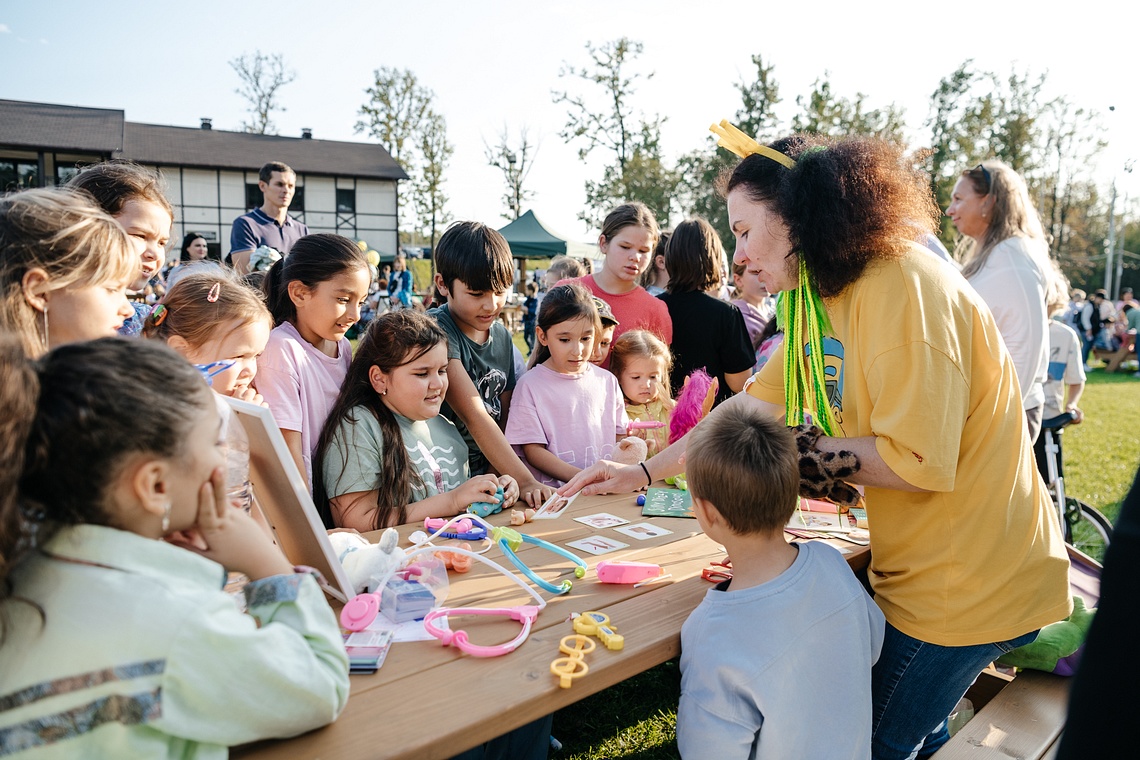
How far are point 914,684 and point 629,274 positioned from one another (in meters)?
2.81

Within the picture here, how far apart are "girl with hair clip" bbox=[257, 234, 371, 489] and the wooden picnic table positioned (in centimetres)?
64

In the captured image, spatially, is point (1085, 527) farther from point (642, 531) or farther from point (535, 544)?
point (535, 544)

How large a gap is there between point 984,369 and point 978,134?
3596cm

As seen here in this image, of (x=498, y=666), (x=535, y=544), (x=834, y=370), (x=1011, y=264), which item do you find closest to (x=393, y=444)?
(x=535, y=544)

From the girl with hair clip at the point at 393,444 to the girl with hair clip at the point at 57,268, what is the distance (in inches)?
38.0

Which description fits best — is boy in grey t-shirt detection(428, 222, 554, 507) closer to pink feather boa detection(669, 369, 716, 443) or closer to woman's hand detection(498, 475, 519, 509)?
woman's hand detection(498, 475, 519, 509)

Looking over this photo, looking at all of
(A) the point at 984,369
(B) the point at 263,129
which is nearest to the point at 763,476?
(A) the point at 984,369

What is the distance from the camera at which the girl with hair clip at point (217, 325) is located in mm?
2400

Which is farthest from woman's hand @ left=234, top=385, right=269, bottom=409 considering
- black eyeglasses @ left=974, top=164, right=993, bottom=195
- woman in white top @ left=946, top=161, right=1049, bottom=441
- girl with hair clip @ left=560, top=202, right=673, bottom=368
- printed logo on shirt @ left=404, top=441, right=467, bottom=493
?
black eyeglasses @ left=974, top=164, right=993, bottom=195

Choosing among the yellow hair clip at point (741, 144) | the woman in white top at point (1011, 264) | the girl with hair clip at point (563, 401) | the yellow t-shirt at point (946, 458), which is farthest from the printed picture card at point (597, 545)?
the woman in white top at point (1011, 264)

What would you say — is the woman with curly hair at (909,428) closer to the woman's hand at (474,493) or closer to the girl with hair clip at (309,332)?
the woman's hand at (474,493)

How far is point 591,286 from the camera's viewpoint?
4457 mm

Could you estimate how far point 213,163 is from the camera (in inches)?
1181

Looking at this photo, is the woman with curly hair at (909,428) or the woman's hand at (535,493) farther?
the woman's hand at (535,493)
